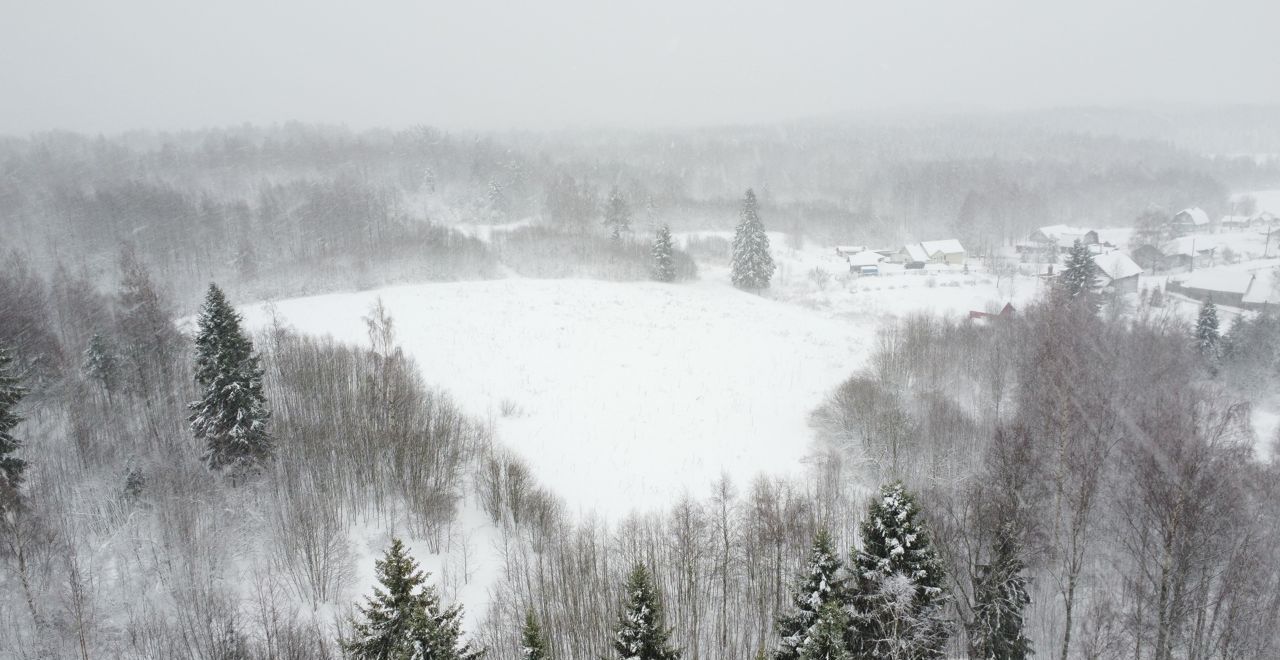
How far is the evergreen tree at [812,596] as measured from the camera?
14.1m

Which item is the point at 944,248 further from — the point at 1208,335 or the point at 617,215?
the point at 617,215

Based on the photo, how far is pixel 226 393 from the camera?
21953 millimetres

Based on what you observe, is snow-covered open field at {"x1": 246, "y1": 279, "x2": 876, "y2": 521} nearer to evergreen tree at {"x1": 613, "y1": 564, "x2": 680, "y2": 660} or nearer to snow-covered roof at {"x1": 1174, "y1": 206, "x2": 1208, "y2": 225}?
evergreen tree at {"x1": 613, "y1": 564, "x2": 680, "y2": 660}

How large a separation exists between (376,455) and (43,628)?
1024 cm

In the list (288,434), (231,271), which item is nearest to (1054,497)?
(288,434)

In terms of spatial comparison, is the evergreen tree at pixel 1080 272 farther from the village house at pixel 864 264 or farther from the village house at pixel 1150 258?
the village house at pixel 1150 258

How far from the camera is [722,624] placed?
69.3 feet

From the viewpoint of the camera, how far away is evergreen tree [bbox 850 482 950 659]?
14.5 metres

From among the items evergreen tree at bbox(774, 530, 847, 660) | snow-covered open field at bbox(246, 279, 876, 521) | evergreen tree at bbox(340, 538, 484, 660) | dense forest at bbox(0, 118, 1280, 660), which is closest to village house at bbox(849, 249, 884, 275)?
snow-covered open field at bbox(246, 279, 876, 521)

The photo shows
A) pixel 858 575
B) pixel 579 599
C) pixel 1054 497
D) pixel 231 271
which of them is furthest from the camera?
pixel 231 271

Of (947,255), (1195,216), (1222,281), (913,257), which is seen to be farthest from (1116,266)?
(1195,216)

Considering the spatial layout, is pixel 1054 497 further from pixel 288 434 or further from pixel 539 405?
pixel 288 434

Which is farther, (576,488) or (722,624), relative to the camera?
(576,488)

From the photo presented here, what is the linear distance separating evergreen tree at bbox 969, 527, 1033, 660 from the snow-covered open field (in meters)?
12.2
